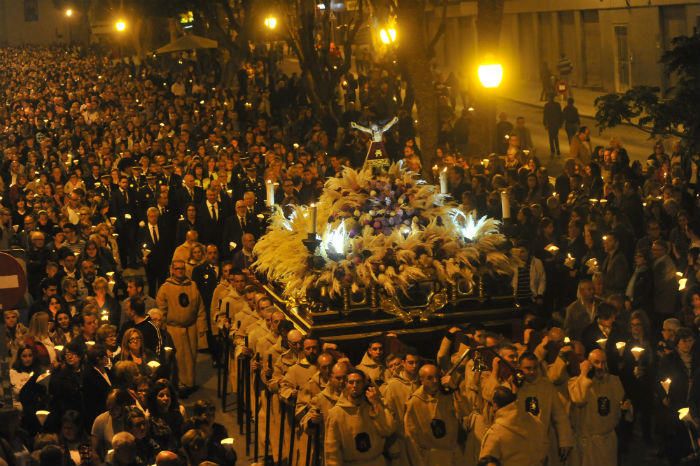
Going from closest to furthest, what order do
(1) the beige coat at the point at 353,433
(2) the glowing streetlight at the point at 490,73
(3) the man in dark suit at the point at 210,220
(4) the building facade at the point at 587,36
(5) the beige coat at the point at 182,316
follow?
(1) the beige coat at the point at 353,433 < (5) the beige coat at the point at 182,316 < (2) the glowing streetlight at the point at 490,73 < (3) the man in dark suit at the point at 210,220 < (4) the building facade at the point at 587,36

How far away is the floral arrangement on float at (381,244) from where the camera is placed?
46.6 feet

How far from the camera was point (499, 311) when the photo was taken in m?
14.5

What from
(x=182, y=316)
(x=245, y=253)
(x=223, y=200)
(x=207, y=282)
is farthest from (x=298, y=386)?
(x=223, y=200)

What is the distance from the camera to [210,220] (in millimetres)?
21000

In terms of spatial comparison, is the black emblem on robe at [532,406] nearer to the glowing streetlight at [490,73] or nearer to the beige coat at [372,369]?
the beige coat at [372,369]

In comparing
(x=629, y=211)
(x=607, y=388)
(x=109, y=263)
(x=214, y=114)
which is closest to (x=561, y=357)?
(x=607, y=388)

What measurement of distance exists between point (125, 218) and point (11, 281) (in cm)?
1001

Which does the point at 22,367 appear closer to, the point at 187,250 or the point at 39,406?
the point at 39,406

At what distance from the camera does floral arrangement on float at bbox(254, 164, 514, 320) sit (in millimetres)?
14219

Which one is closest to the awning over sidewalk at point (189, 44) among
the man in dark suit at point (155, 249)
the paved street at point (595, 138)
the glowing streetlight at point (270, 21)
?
the glowing streetlight at point (270, 21)

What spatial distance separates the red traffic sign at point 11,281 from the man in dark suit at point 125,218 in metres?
9.23

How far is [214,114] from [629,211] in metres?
20.3

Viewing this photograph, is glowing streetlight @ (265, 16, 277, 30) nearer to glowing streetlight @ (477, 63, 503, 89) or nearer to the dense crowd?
the dense crowd

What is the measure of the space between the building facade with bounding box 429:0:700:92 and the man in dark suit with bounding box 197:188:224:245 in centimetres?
1689
